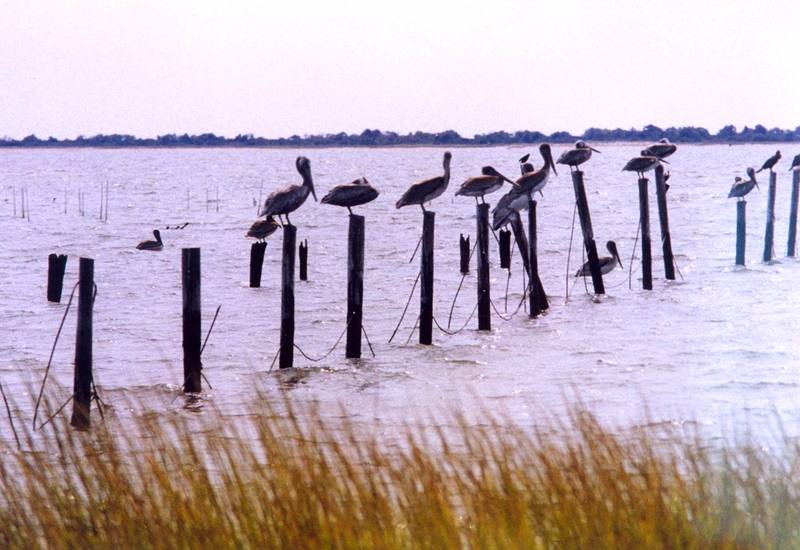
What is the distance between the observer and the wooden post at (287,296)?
536 inches

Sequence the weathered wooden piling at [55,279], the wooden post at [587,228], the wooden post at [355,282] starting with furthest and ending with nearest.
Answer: the weathered wooden piling at [55,279]
the wooden post at [587,228]
the wooden post at [355,282]

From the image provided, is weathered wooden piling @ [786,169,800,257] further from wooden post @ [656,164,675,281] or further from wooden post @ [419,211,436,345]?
wooden post @ [419,211,436,345]

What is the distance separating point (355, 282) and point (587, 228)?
708cm

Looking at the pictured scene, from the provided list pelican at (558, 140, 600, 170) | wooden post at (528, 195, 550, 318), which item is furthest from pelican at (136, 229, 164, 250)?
wooden post at (528, 195, 550, 318)

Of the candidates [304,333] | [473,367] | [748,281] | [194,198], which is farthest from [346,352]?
[194,198]

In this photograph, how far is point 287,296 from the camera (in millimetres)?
13836

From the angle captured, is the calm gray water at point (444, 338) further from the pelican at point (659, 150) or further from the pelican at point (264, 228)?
the pelican at point (659, 150)

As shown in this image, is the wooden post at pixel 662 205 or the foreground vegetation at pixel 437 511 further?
the wooden post at pixel 662 205

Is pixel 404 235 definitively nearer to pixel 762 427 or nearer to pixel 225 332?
pixel 225 332

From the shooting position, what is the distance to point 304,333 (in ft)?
59.8

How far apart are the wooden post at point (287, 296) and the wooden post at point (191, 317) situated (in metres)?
1.53

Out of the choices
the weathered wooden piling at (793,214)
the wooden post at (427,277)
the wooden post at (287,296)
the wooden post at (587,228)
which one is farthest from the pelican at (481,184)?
the weathered wooden piling at (793,214)

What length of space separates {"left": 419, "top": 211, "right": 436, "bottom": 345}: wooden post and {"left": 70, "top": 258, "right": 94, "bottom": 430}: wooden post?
5119mm

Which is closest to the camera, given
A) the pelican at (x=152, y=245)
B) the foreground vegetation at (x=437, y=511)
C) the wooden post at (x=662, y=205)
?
the foreground vegetation at (x=437, y=511)
